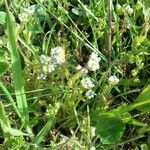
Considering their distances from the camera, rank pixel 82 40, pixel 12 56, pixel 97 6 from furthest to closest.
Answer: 1. pixel 97 6
2. pixel 82 40
3. pixel 12 56

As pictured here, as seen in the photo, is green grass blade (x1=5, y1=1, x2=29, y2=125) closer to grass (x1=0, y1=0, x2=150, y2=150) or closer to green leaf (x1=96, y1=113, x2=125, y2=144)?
grass (x1=0, y1=0, x2=150, y2=150)

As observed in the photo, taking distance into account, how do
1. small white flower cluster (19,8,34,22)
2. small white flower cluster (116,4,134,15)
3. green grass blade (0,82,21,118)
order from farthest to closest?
small white flower cluster (116,4,134,15) < small white flower cluster (19,8,34,22) < green grass blade (0,82,21,118)

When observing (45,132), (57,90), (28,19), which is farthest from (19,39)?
(45,132)

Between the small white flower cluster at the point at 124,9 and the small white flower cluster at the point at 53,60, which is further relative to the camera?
the small white flower cluster at the point at 124,9

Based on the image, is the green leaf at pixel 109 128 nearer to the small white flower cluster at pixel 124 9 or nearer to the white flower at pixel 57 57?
the white flower at pixel 57 57

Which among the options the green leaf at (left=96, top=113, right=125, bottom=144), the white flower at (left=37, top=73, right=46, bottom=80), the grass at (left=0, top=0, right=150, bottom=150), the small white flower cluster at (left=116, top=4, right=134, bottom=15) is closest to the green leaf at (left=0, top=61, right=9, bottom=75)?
the grass at (left=0, top=0, right=150, bottom=150)

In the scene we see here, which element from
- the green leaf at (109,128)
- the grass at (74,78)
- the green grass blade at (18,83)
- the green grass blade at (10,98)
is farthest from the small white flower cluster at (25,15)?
the green leaf at (109,128)

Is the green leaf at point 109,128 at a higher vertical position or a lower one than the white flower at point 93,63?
lower

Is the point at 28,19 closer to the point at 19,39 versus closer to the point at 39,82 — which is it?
the point at 19,39
